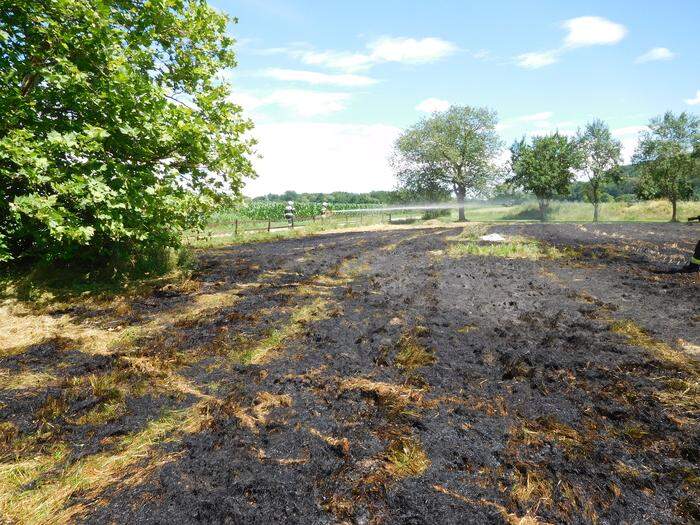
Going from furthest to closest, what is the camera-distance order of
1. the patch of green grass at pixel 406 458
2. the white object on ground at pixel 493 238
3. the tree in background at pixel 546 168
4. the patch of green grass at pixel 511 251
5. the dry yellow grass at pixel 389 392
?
the tree in background at pixel 546 168, the white object on ground at pixel 493 238, the patch of green grass at pixel 511 251, the dry yellow grass at pixel 389 392, the patch of green grass at pixel 406 458

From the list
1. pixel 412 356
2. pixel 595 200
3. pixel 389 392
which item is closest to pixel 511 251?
pixel 412 356

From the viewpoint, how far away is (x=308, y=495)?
10.4 ft

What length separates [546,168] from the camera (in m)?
51.5

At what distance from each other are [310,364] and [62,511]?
3.33 metres

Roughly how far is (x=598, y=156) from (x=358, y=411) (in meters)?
56.0

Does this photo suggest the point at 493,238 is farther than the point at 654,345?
Yes

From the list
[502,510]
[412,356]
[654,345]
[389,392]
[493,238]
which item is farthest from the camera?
[493,238]

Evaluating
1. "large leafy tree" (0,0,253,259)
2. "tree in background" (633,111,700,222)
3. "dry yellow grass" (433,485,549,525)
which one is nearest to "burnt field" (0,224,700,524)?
"dry yellow grass" (433,485,549,525)

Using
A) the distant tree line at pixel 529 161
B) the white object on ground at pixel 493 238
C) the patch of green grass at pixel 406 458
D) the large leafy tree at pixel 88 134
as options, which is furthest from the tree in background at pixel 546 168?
the patch of green grass at pixel 406 458

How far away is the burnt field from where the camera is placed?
10.2 feet

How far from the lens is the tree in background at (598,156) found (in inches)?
1844

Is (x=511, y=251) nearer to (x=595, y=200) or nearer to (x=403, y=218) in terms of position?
(x=403, y=218)

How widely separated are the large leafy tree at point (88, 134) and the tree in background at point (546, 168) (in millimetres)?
51939

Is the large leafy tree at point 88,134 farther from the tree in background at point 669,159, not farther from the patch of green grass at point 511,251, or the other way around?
the tree in background at point 669,159
